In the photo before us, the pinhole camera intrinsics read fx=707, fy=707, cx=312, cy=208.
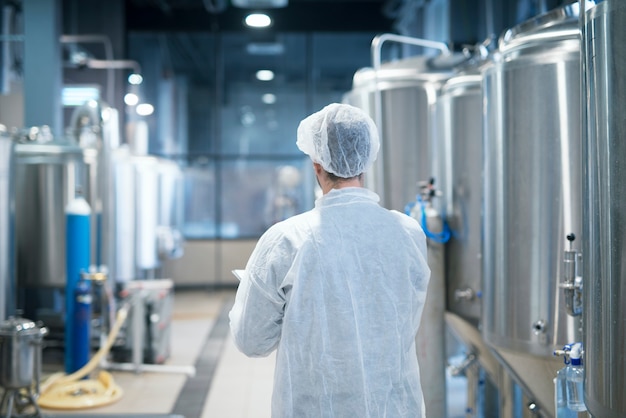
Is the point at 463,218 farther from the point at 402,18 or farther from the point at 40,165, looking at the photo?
the point at 402,18

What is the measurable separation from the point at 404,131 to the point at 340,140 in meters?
1.73

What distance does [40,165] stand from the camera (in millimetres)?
4898

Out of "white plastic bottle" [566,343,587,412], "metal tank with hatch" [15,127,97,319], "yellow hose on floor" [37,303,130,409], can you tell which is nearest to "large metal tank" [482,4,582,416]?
"white plastic bottle" [566,343,587,412]

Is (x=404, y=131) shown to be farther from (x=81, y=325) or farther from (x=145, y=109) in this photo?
(x=145, y=109)

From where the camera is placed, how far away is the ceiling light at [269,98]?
9570mm

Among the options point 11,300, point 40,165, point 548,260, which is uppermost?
point 40,165

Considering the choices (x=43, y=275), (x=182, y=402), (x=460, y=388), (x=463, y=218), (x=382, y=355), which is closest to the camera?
(x=382, y=355)

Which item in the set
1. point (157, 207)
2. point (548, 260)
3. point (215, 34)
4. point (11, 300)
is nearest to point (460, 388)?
point (548, 260)

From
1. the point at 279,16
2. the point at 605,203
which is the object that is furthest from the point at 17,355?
the point at 279,16

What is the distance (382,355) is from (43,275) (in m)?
3.74

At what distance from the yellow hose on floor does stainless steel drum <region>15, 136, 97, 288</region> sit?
3.11 feet

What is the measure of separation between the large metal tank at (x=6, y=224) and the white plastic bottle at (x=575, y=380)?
3144 mm

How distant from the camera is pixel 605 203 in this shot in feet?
4.12

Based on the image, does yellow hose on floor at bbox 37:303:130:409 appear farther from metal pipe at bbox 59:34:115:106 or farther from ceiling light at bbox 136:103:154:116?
ceiling light at bbox 136:103:154:116
